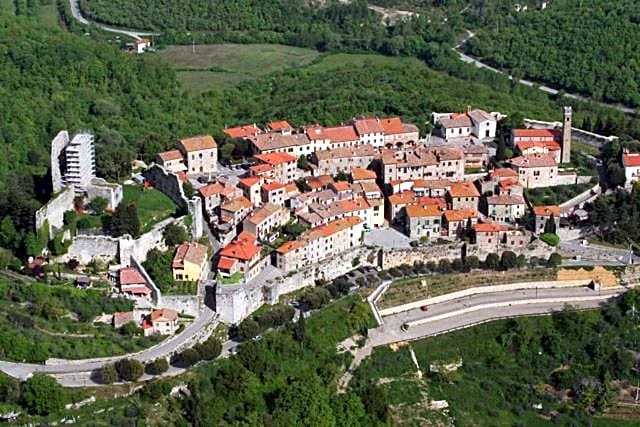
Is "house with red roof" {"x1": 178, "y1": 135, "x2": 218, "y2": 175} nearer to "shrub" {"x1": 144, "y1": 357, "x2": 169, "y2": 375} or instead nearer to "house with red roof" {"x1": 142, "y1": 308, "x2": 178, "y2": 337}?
"house with red roof" {"x1": 142, "y1": 308, "x2": 178, "y2": 337}

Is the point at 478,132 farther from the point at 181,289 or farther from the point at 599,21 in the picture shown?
the point at 599,21

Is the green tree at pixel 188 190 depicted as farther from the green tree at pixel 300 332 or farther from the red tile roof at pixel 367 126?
the red tile roof at pixel 367 126

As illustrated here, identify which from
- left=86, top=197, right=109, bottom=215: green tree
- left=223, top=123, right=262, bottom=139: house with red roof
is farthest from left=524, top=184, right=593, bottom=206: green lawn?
left=86, top=197, right=109, bottom=215: green tree

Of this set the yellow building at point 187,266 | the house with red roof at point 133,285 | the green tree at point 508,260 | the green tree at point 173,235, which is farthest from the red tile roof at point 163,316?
the green tree at point 508,260

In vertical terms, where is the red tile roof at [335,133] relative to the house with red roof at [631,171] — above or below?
above

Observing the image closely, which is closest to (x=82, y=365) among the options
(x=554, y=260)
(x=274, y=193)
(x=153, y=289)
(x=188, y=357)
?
(x=188, y=357)

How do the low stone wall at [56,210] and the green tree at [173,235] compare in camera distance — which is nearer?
the low stone wall at [56,210]
